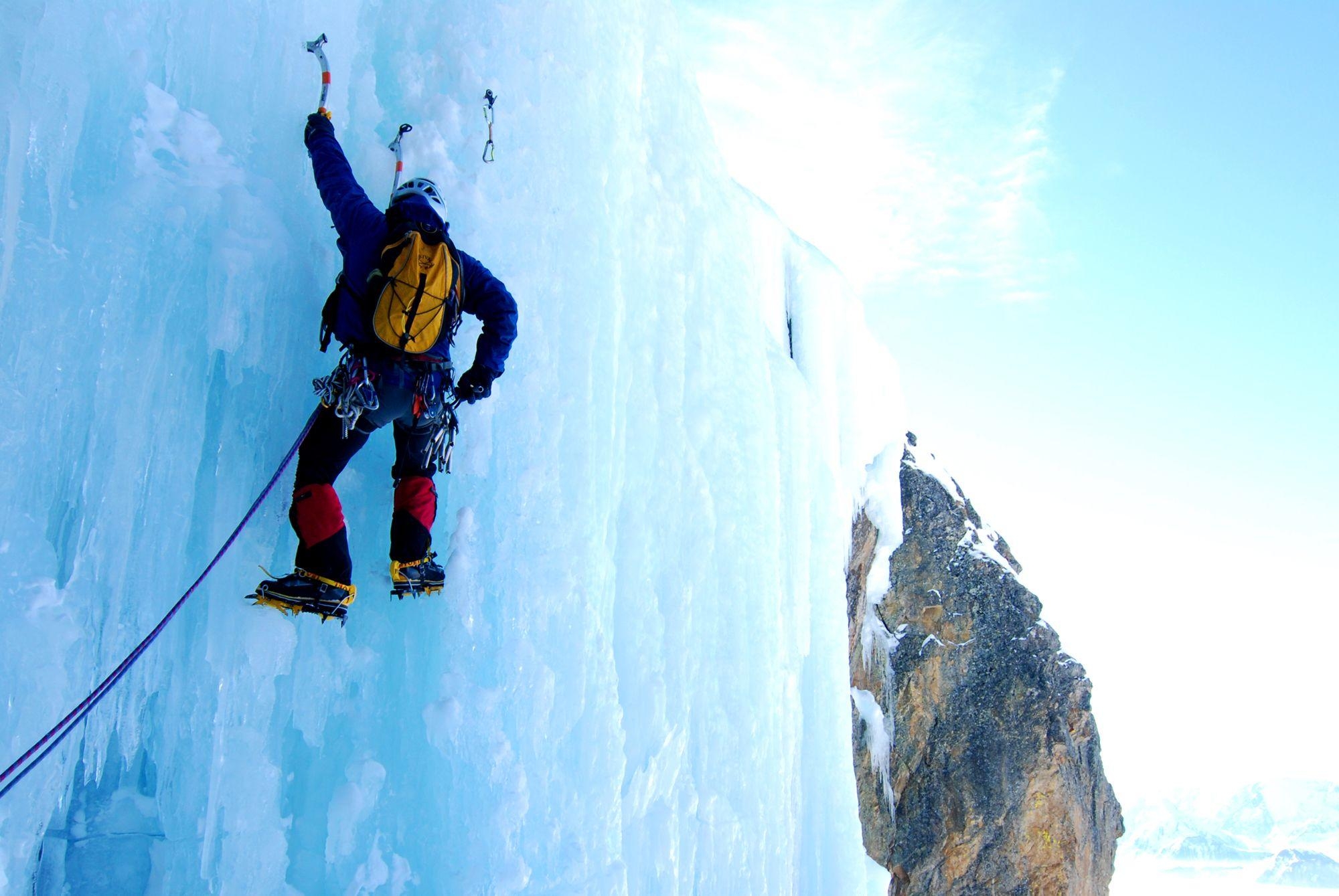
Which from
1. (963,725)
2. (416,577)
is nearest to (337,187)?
(416,577)

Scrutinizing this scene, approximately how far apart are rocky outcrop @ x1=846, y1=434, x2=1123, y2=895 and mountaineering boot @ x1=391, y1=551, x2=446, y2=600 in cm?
899

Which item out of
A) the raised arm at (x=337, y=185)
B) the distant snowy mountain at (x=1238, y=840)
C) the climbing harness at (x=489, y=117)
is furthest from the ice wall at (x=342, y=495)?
the distant snowy mountain at (x=1238, y=840)

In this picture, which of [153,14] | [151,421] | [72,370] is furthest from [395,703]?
[153,14]

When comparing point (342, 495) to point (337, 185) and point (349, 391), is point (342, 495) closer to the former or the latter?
point (349, 391)

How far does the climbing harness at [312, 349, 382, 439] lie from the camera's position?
2.69m

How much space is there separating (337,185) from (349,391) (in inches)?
26.9

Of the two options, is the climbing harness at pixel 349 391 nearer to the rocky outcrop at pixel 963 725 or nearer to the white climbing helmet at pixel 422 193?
the white climbing helmet at pixel 422 193

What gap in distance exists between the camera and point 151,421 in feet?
8.48

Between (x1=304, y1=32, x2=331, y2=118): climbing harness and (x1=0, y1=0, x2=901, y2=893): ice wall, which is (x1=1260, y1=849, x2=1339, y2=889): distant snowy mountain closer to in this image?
(x1=0, y1=0, x2=901, y2=893): ice wall

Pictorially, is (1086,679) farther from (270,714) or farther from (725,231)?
(270,714)

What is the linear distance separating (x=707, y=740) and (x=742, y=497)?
1290 millimetres

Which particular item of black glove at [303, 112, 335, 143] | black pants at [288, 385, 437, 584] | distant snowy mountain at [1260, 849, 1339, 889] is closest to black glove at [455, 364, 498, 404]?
black pants at [288, 385, 437, 584]

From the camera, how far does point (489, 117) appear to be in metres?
3.72

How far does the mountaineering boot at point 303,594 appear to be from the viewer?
2.56m
